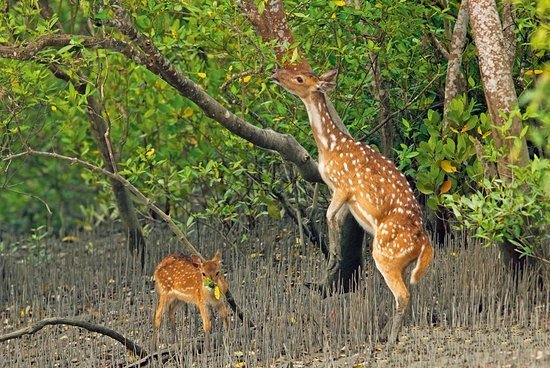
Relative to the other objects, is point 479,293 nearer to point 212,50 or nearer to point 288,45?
point 288,45

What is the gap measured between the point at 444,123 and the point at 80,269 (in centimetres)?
400

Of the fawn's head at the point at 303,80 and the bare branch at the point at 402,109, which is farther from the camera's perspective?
the bare branch at the point at 402,109

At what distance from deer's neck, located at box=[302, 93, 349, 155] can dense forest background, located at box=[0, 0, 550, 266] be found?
0.34 m

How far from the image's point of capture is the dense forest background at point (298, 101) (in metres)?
9.26

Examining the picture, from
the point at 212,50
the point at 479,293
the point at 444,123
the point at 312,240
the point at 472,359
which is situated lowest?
the point at 472,359

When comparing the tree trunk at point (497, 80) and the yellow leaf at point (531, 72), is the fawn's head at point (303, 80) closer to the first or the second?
the tree trunk at point (497, 80)

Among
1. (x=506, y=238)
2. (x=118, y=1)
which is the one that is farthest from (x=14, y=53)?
(x=506, y=238)

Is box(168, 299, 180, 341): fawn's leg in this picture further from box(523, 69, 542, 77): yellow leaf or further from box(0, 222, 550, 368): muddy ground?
box(523, 69, 542, 77): yellow leaf

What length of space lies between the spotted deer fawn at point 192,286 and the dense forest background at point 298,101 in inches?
20.5

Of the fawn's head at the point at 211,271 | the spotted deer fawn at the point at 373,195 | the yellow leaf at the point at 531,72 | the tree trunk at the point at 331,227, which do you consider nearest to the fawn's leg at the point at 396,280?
the spotted deer fawn at the point at 373,195

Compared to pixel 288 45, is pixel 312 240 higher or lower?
lower

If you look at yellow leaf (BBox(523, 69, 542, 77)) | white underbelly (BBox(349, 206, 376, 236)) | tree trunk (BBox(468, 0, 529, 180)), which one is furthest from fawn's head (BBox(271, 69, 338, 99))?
yellow leaf (BBox(523, 69, 542, 77))

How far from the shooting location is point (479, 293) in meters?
9.44

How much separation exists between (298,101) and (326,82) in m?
1.72
